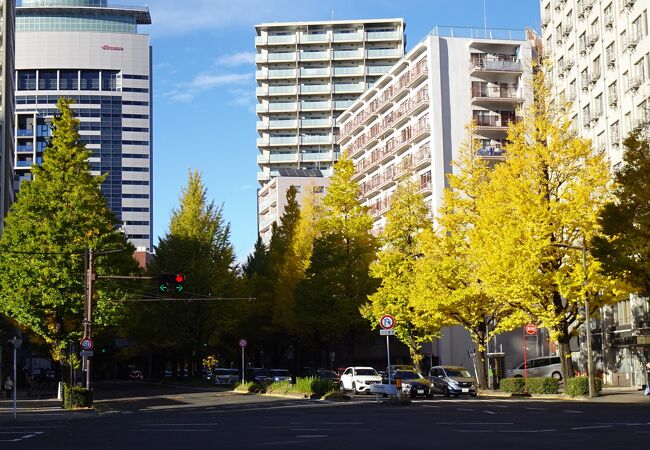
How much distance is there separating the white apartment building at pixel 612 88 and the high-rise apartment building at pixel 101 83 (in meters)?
126

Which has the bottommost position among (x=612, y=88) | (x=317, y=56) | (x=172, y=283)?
(x=172, y=283)

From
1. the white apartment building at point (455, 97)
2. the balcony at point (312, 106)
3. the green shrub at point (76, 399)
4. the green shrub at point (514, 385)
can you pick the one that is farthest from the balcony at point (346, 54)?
the green shrub at point (76, 399)

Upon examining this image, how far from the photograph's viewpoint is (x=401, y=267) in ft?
184

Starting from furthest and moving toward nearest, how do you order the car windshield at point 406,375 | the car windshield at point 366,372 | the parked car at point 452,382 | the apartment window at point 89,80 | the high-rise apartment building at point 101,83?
the apartment window at point 89,80 < the high-rise apartment building at point 101,83 < the car windshield at point 366,372 < the car windshield at point 406,375 < the parked car at point 452,382

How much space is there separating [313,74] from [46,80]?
66.0 m

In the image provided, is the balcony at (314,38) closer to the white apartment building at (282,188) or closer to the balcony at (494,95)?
the white apartment building at (282,188)

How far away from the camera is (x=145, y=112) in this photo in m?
184

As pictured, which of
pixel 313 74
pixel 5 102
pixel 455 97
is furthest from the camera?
pixel 313 74

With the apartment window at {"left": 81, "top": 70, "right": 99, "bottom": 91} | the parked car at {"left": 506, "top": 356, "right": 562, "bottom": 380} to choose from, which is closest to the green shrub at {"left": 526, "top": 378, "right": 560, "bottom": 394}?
the parked car at {"left": 506, "top": 356, "right": 562, "bottom": 380}

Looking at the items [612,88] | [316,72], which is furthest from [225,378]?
[316,72]

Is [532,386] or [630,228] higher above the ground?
[630,228]

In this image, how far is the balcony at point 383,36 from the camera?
467 feet

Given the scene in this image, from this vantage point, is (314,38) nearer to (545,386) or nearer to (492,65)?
(492,65)

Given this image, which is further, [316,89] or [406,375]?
[316,89]
